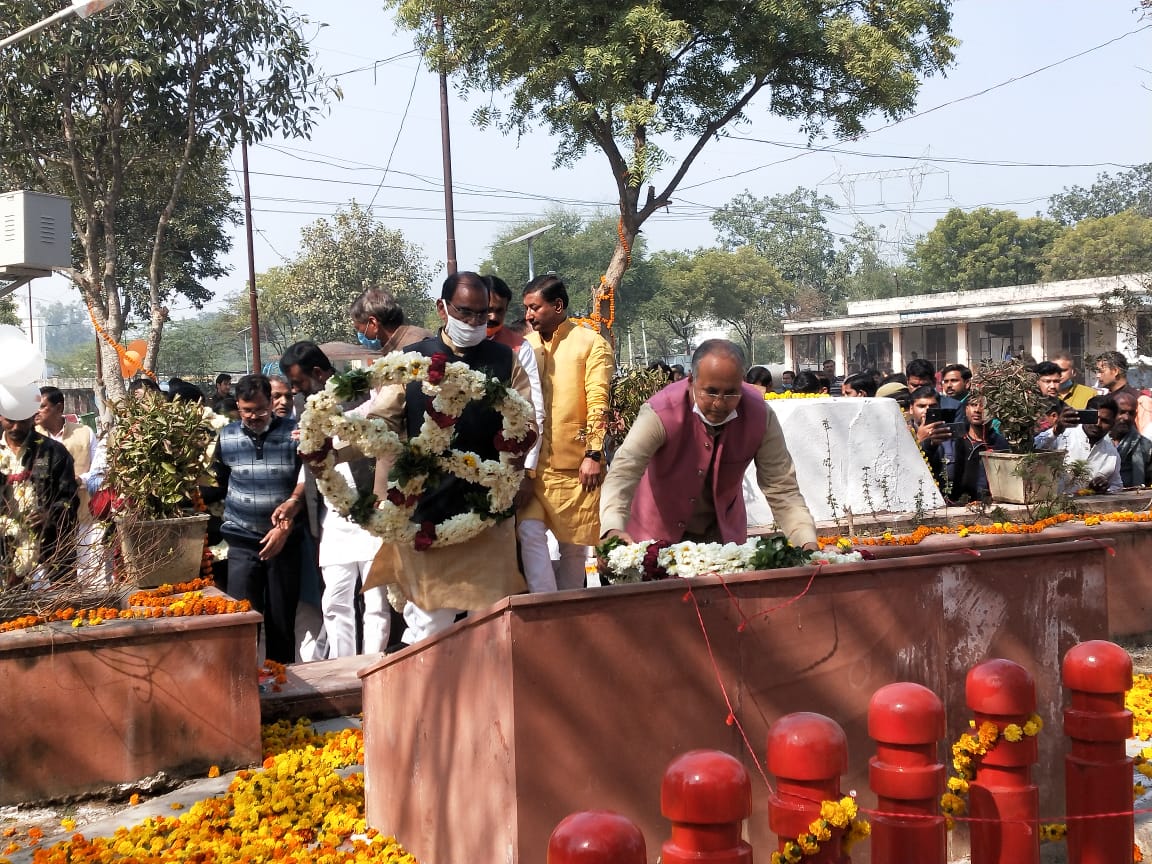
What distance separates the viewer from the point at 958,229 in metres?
71.9

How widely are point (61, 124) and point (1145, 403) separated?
15.7 meters

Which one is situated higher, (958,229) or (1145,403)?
(958,229)

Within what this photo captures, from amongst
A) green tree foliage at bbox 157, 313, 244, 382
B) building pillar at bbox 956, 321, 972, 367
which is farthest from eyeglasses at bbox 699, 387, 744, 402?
green tree foliage at bbox 157, 313, 244, 382

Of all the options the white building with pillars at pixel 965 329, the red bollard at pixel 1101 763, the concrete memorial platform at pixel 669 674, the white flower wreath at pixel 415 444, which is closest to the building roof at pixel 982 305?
A: the white building with pillars at pixel 965 329

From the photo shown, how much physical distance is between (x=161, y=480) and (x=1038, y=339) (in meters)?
43.5

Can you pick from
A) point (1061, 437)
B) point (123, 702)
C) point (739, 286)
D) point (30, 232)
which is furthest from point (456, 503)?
point (739, 286)

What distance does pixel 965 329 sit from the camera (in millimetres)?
48406

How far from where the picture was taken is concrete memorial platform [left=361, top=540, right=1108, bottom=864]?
3.46 metres

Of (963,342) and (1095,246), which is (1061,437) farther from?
(1095,246)

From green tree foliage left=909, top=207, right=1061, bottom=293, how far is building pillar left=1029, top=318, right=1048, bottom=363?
2563cm

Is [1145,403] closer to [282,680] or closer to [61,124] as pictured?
[282,680]

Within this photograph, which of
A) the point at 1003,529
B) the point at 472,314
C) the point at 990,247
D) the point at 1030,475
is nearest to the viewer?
the point at 472,314

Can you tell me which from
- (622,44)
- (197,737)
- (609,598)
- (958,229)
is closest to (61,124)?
(622,44)

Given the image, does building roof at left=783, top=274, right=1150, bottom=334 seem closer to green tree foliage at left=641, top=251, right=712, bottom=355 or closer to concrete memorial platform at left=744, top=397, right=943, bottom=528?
green tree foliage at left=641, top=251, right=712, bottom=355
